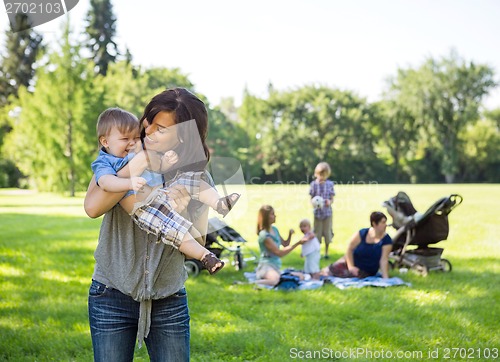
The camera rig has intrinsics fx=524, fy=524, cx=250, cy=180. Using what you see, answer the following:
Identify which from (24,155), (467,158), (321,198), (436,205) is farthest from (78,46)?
(467,158)

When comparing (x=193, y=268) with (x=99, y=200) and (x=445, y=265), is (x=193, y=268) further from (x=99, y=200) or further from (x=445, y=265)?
(x=99, y=200)

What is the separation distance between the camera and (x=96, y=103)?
28.0 metres

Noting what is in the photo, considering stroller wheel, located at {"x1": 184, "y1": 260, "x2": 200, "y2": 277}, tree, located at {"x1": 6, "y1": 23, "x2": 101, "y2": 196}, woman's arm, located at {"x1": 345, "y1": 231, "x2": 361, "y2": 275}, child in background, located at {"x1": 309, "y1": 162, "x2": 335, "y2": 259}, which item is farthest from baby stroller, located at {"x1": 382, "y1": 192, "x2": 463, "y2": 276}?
tree, located at {"x1": 6, "y1": 23, "x2": 101, "y2": 196}

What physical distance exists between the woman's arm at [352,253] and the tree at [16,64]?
52.7 m

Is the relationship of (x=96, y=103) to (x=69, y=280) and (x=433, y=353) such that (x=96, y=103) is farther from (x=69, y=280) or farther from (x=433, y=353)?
(x=433, y=353)

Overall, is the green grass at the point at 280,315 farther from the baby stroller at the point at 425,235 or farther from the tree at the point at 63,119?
the tree at the point at 63,119

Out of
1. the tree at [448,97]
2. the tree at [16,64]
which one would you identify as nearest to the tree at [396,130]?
the tree at [448,97]

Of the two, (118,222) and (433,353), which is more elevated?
(118,222)

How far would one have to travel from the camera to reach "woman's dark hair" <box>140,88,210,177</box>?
71.2 inches

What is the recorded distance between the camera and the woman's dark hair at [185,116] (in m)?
1.81

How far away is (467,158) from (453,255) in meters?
48.1

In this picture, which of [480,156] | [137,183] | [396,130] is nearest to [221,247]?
[137,183]

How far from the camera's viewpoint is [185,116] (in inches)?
71.3

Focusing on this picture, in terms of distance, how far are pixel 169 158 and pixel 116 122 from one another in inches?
13.8
